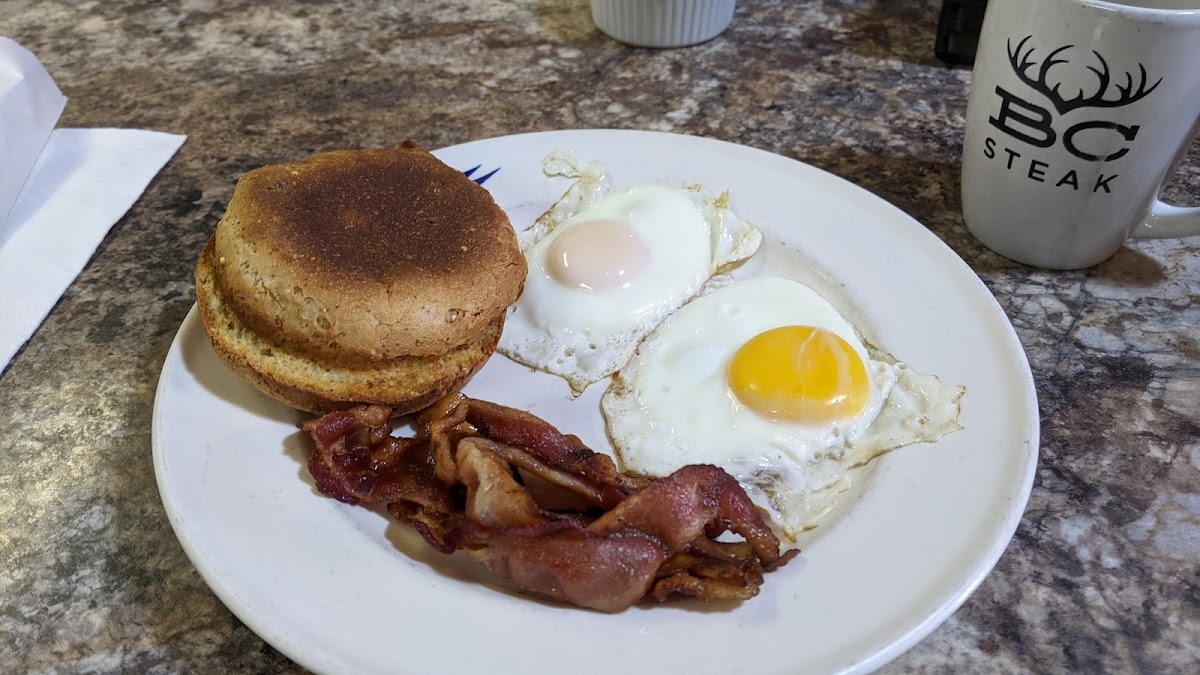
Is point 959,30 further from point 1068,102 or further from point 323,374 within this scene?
point 323,374

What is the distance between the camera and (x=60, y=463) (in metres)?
1.86

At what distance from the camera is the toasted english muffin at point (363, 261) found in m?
1.69

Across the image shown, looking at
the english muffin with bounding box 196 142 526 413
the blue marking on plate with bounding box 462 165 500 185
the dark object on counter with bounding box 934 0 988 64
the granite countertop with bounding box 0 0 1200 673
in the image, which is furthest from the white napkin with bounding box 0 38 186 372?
the dark object on counter with bounding box 934 0 988 64

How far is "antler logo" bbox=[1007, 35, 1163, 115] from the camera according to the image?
186cm

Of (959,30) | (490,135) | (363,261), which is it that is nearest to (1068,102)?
(959,30)

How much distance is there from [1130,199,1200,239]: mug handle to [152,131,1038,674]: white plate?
0.58m

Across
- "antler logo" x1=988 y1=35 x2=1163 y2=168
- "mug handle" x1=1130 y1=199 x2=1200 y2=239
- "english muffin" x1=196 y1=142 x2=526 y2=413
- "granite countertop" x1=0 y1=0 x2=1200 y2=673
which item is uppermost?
"antler logo" x1=988 y1=35 x2=1163 y2=168

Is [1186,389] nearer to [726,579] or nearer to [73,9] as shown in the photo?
[726,579]

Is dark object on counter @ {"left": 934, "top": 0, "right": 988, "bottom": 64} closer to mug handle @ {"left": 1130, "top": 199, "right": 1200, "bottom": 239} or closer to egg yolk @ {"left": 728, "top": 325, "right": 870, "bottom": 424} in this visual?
mug handle @ {"left": 1130, "top": 199, "right": 1200, "bottom": 239}

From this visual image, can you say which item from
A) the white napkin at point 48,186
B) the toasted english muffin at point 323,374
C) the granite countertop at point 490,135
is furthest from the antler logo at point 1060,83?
the white napkin at point 48,186

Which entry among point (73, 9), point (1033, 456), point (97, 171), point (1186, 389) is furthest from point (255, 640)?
point (73, 9)

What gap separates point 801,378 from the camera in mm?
1781

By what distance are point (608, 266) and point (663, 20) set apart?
4.98 feet

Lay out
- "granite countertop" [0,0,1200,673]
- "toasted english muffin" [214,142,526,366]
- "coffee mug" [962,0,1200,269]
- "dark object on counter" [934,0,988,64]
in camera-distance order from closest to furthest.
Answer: "granite countertop" [0,0,1200,673], "toasted english muffin" [214,142,526,366], "coffee mug" [962,0,1200,269], "dark object on counter" [934,0,988,64]
